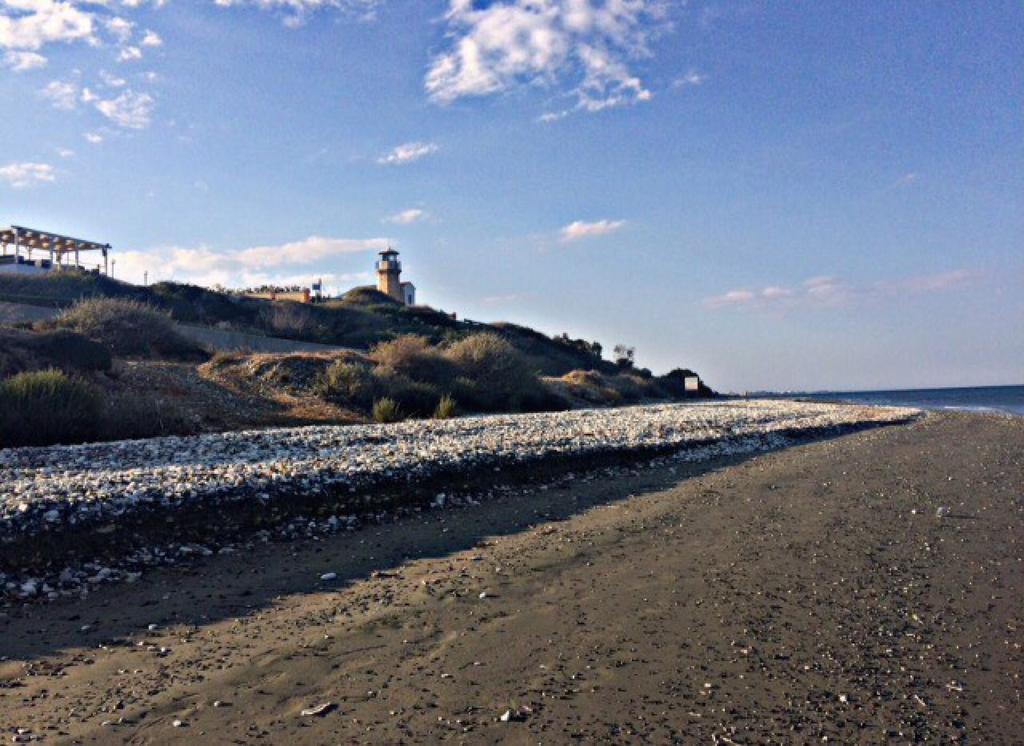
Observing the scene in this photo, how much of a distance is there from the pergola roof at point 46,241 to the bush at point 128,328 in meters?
23.7

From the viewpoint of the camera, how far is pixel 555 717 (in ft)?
14.4

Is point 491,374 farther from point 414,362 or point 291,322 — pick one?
point 291,322

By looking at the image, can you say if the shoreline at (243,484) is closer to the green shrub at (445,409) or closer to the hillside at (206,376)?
the hillside at (206,376)

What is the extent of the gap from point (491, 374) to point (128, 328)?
41.6ft

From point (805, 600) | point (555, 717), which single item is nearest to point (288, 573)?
point (555, 717)

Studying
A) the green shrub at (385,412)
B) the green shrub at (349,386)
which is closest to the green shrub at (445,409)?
the green shrub at (385,412)

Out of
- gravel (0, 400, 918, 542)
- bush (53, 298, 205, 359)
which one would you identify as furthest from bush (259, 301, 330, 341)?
gravel (0, 400, 918, 542)

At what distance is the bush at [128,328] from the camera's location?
2722cm

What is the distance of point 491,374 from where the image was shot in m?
30.6

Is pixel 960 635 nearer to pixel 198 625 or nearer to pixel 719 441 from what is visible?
pixel 198 625

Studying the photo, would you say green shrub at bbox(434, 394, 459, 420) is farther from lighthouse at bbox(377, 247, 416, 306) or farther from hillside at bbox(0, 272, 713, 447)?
lighthouse at bbox(377, 247, 416, 306)

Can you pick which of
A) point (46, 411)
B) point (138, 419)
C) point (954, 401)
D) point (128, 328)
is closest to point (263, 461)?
point (46, 411)

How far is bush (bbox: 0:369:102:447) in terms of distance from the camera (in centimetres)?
1370

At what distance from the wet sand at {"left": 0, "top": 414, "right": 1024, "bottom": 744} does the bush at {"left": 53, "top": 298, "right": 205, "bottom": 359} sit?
2190 centimetres
